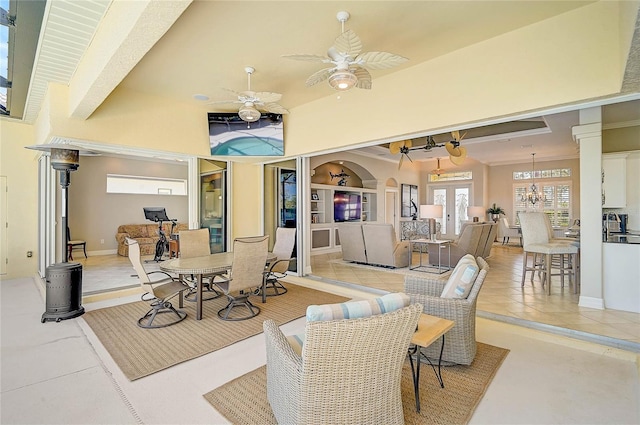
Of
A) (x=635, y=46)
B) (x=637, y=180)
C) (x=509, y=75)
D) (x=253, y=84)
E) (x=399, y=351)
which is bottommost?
(x=399, y=351)

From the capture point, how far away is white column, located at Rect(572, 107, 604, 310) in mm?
3838

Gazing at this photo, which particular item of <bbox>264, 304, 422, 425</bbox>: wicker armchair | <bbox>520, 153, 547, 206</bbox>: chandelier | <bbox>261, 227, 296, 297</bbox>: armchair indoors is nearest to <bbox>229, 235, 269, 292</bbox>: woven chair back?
<bbox>261, 227, 296, 297</bbox>: armchair indoors

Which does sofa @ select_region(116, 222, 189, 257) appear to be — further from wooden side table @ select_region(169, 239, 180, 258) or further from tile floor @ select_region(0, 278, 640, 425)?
tile floor @ select_region(0, 278, 640, 425)

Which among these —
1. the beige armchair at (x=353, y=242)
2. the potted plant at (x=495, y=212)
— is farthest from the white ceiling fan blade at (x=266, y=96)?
the potted plant at (x=495, y=212)

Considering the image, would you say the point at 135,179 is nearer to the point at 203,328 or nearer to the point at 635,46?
the point at 203,328

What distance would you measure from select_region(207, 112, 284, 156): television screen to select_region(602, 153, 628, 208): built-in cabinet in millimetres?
5617

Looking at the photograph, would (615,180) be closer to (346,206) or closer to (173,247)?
(346,206)

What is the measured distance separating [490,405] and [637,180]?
5.70 metres

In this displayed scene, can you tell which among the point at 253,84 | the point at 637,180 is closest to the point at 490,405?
the point at 253,84

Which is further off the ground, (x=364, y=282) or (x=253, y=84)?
(x=253, y=84)

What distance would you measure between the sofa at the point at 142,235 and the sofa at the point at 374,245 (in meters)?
5.29

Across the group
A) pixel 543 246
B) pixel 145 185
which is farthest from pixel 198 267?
pixel 145 185

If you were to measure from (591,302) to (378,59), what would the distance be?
3971 millimetres

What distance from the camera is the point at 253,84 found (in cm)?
469
